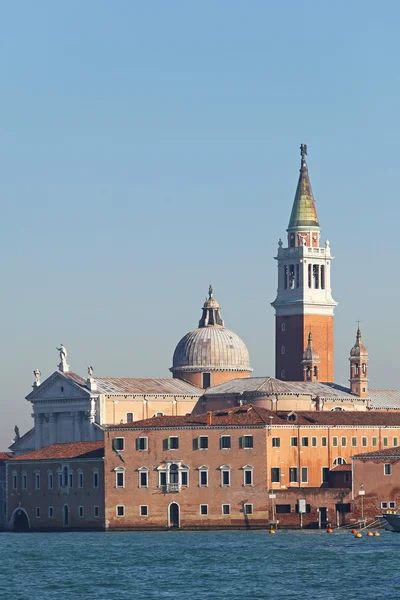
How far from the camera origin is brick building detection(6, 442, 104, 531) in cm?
11719

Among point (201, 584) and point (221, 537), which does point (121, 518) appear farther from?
point (201, 584)

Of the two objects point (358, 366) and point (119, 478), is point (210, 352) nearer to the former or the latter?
point (358, 366)

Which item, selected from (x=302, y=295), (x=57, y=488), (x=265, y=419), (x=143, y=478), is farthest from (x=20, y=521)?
(x=302, y=295)

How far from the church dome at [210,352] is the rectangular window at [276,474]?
77.7ft

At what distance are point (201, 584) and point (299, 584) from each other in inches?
140

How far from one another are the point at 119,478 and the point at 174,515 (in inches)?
145

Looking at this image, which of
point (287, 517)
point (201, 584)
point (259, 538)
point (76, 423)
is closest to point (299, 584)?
point (201, 584)

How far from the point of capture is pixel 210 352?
135500mm

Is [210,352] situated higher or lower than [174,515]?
higher

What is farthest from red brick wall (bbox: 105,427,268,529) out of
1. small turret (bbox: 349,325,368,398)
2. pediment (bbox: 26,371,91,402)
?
small turret (bbox: 349,325,368,398)

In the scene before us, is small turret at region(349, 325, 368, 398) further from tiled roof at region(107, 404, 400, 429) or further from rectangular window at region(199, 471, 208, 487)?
rectangular window at region(199, 471, 208, 487)

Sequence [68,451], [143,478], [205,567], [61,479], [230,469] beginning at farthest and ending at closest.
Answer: [68,451], [61,479], [143,478], [230,469], [205,567]

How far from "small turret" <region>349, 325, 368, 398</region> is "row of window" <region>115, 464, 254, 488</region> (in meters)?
20.0

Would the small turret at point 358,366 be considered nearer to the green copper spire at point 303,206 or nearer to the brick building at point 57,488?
the green copper spire at point 303,206
